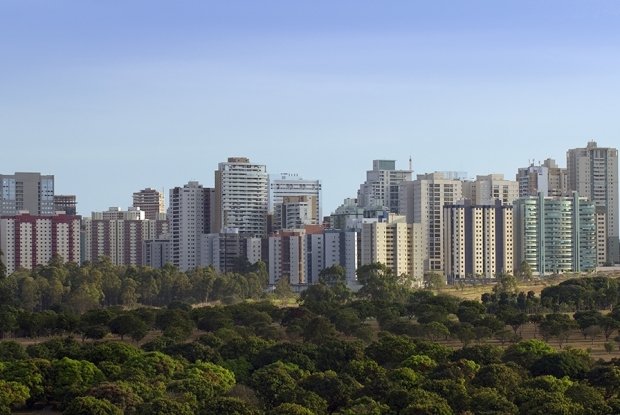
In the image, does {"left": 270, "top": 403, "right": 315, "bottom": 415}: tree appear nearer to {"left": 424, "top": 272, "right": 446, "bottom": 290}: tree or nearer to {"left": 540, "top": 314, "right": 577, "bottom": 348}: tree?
{"left": 540, "top": 314, "right": 577, "bottom": 348}: tree

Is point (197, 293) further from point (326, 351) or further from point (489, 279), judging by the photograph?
point (326, 351)

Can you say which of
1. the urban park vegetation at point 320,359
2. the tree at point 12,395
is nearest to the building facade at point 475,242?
the urban park vegetation at point 320,359

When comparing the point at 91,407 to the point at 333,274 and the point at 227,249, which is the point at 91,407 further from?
the point at 227,249

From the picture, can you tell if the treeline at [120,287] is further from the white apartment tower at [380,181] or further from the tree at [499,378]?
the tree at [499,378]

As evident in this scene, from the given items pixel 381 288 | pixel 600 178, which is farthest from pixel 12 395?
pixel 600 178

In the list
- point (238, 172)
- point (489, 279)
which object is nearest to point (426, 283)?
point (489, 279)
